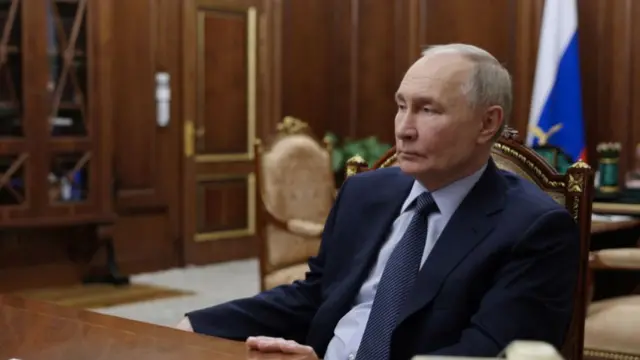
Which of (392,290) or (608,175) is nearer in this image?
(392,290)

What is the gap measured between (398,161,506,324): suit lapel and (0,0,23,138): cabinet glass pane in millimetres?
4139

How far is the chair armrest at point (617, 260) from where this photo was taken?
275 centimetres

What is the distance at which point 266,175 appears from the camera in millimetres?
3959

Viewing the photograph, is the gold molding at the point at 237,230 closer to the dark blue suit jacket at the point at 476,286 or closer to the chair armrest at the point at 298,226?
the chair armrest at the point at 298,226

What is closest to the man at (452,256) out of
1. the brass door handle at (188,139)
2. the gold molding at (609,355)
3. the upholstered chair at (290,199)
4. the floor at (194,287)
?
the gold molding at (609,355)

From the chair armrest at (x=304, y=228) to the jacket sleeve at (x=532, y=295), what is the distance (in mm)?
2323

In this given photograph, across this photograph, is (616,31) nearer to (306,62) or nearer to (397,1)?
(397,1)

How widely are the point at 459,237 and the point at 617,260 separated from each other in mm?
1394

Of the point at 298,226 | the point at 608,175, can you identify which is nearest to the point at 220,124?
the point at 298,226

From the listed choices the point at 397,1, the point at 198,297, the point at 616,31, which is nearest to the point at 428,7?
the point at 397,1

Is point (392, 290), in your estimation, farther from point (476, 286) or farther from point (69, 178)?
point (69, 178)

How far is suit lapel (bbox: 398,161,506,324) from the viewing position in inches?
59.7

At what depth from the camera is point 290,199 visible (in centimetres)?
401

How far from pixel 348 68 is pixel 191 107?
4.62 feet
